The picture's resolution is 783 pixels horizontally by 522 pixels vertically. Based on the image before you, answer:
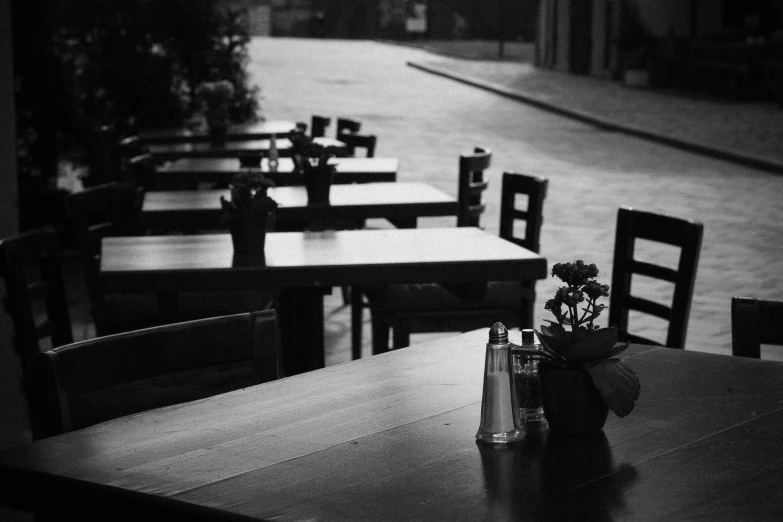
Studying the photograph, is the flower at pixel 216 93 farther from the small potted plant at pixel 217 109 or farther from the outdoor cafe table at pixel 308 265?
the outdoor cafe table at pixel 308 265

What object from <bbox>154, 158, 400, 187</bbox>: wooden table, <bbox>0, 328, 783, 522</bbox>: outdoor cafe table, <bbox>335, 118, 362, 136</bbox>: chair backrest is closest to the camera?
<bbox>0, 328, 783, 522</bbox>: outdoor cafe table

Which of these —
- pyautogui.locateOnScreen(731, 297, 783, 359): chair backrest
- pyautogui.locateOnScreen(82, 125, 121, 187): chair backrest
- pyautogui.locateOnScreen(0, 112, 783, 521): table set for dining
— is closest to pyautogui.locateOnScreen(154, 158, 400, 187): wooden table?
pyautogui.locateOnScreen(82, 125, 121, 187): chair backrest

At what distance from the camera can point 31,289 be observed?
Result: 332cm

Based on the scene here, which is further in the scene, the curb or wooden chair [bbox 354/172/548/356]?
the curb

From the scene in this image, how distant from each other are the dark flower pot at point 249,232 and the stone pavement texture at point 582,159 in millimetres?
1954

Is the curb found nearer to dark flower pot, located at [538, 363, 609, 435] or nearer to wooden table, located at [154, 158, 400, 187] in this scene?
wooden table, located at [154, 158, 400, 187]

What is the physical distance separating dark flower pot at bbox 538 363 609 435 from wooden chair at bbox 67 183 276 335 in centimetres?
230

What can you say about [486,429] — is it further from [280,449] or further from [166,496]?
[166,496]

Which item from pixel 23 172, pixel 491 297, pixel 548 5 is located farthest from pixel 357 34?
pixel 491 297

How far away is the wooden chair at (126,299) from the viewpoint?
171 inches

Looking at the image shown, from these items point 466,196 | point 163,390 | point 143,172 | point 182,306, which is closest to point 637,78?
point 143,172

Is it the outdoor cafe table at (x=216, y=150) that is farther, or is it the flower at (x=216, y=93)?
the flower at (x=216, y=93)

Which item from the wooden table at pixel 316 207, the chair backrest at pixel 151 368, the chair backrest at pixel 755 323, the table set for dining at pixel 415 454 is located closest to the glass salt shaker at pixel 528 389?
the table set for dining at pixel 415 454

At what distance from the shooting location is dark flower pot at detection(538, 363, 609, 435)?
207 centimetres
